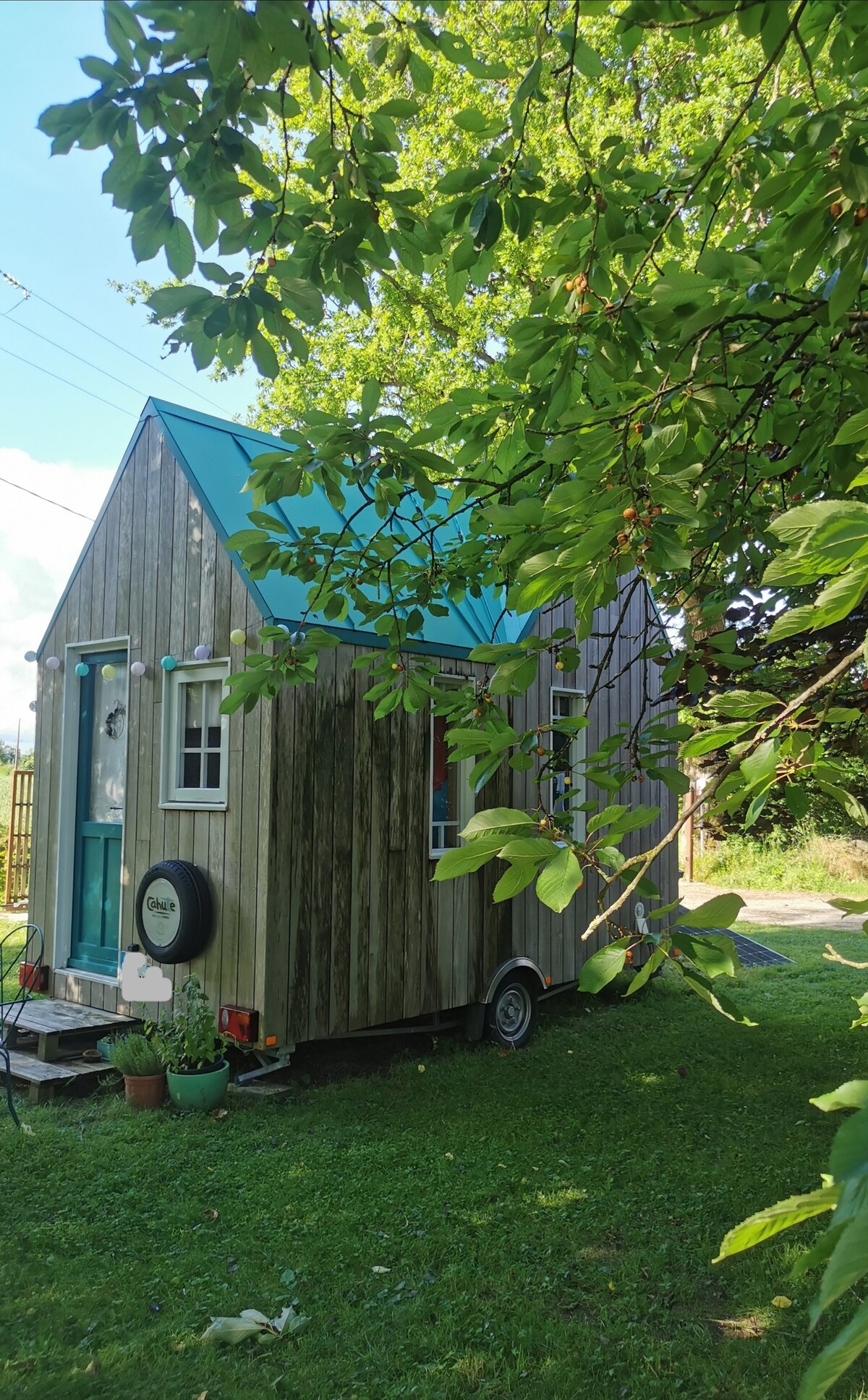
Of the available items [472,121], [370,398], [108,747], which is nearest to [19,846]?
[108,747]

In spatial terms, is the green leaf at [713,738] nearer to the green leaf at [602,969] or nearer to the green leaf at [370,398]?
the green leaf at [602,969]

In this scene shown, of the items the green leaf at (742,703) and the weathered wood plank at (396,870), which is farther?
the weathered wood plank at (396,870)

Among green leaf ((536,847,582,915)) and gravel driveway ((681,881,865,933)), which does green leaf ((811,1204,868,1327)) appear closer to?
green leaf ((536,847,582,915))

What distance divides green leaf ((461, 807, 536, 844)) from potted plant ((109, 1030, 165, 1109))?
15.4 feet

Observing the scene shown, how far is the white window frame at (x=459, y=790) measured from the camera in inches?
268

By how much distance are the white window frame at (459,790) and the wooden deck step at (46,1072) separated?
2628 millimetres

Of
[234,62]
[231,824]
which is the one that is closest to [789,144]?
[234,62]

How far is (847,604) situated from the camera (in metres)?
1.19

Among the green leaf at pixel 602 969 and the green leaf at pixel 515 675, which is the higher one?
the green leaf at pixel 515 675

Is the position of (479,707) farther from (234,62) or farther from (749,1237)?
(749,1237)

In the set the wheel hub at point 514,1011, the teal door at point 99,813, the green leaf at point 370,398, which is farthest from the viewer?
the wheel hub at point 514,1011

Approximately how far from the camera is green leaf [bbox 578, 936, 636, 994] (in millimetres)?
1519

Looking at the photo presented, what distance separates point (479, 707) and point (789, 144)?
1.88 m

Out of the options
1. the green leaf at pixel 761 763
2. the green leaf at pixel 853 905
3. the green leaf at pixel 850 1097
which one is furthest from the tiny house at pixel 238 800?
the green leaf at pixel 850 1097
